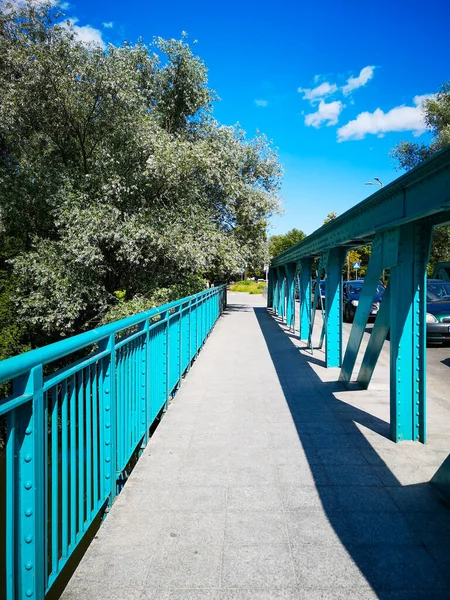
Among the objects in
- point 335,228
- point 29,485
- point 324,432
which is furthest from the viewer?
point 335,228

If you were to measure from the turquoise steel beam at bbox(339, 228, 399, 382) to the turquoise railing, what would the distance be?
243cm

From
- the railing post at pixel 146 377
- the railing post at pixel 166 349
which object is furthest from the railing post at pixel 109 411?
the railing post at pixel 166 349

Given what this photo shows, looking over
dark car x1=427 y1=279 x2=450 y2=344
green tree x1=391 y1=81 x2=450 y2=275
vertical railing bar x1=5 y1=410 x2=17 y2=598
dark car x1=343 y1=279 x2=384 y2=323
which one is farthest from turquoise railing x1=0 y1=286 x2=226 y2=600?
green tree x1=391 y1=81 x2=450 y2=275

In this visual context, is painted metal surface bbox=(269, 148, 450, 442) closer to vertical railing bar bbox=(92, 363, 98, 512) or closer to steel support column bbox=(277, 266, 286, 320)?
vertical railing bar bbox=(92, 363, 98, 512)

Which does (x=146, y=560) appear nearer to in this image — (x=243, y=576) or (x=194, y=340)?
(x=243, y=576)

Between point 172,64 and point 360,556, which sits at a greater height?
point 172,64

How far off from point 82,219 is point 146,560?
→ 11.5 m

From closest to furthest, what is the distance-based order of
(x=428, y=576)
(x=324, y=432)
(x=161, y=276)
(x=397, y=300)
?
1. (x=428, y=576)
2. (x=397, y=300)
3. (x=324, y=432)
4. (x=161, y=276)

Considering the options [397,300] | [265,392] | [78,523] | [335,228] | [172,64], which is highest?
[172,64]

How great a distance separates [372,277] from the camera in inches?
214

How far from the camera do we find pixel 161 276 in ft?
51.8

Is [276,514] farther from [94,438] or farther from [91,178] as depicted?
[91,178]

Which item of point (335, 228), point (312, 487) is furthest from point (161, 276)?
point (312, 487)

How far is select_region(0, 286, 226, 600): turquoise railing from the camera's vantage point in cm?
179
